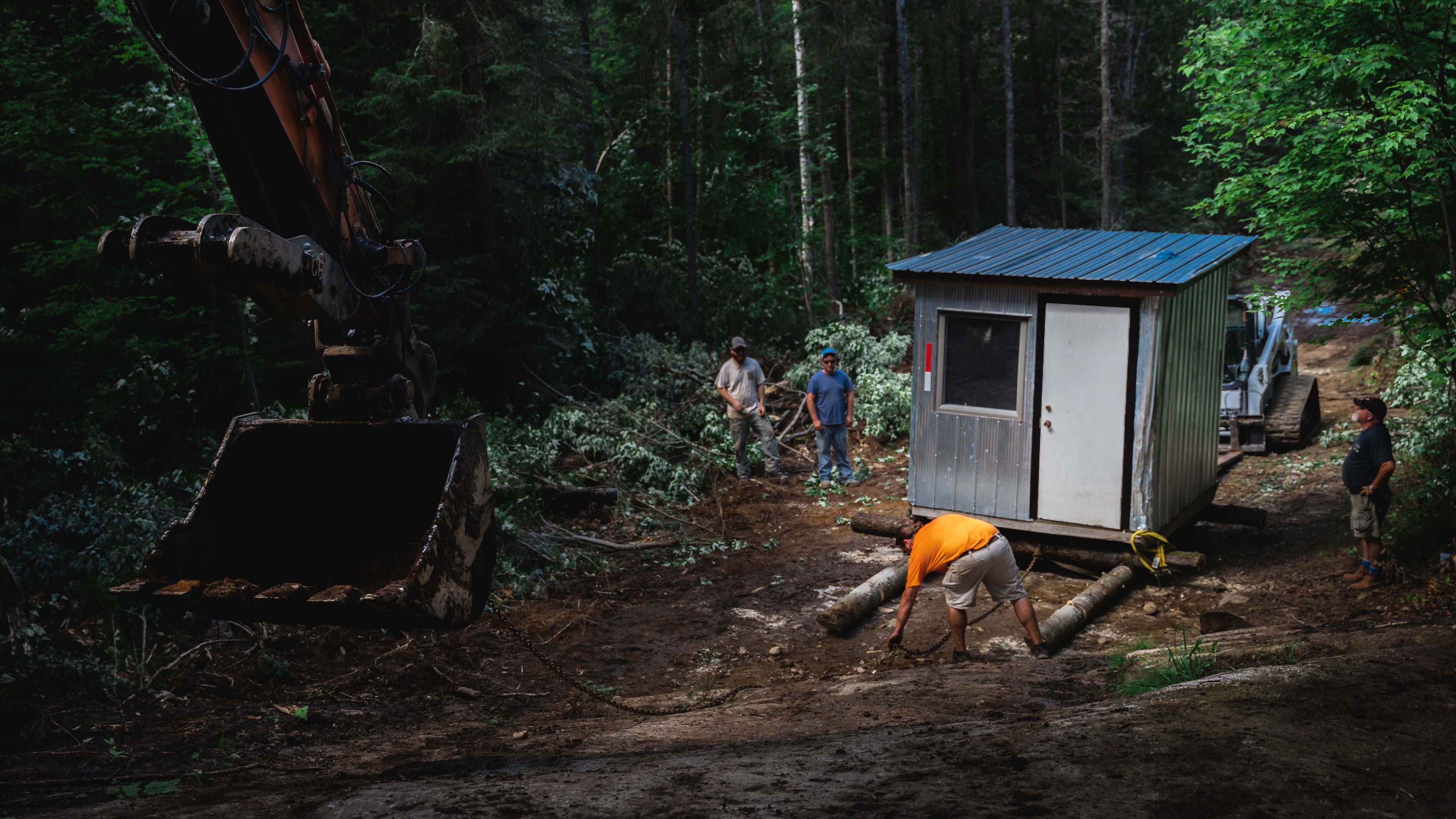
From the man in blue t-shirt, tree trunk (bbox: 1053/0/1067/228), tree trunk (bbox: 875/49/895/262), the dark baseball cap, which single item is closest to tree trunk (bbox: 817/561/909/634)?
the man in blue t-shirt

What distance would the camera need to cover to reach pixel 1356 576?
8.62m

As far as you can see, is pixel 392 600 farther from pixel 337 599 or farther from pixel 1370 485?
pixel 1370 485

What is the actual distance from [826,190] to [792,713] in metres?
18.7

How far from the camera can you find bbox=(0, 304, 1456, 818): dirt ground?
158 inches

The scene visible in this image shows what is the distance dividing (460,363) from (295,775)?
9982mm

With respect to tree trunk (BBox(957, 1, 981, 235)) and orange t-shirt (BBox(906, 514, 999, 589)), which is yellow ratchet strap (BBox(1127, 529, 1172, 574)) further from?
tree trunk (BBox(957, 1, 981, 235))

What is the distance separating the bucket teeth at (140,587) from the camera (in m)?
4.35

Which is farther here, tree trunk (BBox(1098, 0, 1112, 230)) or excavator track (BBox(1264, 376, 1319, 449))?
tree trunk (BBox(1098, 0, 1112, 230))

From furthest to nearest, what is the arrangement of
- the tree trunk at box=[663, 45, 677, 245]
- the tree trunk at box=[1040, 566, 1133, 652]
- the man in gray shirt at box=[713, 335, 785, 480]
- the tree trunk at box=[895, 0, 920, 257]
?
the tree trunk at box=[895, 0, 920, 257] < the tree trunk at box=[663, 45, 677, 245] < the man in gray shirt at box=[713, 335, 785, 480] < the tree trunk at box=[1040, 566, 1133, 652]

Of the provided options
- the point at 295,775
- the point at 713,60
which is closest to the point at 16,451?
the point at 295,775

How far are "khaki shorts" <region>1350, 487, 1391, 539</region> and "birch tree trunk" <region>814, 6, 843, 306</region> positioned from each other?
47.4 feet

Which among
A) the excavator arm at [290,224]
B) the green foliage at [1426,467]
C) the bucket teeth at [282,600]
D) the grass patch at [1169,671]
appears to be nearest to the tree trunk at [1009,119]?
the green foliage at [1426,467]

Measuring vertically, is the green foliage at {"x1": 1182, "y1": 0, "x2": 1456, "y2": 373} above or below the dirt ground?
above

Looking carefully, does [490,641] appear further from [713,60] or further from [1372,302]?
[713,60]
